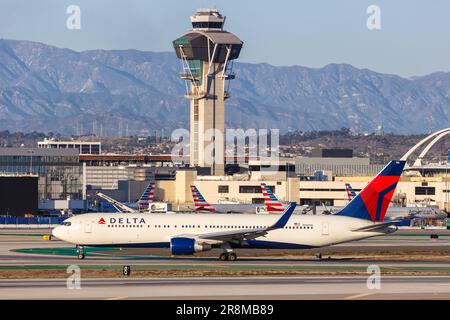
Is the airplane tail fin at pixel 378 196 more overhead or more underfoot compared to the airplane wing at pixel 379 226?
more overhead

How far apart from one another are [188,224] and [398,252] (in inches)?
910

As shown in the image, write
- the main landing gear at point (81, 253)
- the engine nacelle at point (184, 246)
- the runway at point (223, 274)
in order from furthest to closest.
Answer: the main landing gear at point (81, 253) → the engine nacelle at point (184, 246) → the runway at point (223, 274)

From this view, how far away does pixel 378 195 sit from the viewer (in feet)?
295

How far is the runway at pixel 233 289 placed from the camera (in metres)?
60.9

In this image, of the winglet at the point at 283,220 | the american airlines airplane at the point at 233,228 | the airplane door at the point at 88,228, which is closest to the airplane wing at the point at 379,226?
the american airlines airplane at the point at 233,228

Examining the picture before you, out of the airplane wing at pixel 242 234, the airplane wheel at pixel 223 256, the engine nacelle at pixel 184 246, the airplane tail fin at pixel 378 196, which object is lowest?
the airplane wheel at pixel 223 256

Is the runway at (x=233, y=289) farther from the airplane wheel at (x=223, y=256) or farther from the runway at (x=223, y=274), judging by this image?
the airplane wheel at (x=223, y=256)

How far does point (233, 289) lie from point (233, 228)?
24.5 m

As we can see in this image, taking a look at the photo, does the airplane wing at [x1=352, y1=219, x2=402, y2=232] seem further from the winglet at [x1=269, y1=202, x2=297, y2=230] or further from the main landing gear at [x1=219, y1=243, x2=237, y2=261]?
the main landing gear at [x1=219, y1=243, x2=237, y2=261]

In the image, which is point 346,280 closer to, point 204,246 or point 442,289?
point 442,289

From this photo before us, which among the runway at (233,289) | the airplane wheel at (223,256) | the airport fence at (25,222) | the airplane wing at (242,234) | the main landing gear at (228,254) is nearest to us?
the runway at (233,289)

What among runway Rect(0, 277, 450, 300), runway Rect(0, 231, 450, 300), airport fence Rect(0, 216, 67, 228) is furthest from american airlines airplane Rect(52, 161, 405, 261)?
airport fence Rect(0, 216, 67, 228)

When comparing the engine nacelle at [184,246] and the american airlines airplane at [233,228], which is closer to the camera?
the engine nacelle at [184,246]
